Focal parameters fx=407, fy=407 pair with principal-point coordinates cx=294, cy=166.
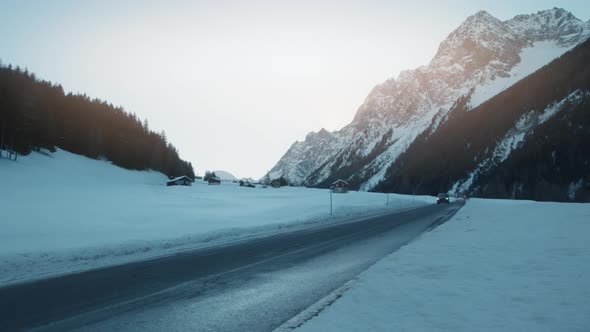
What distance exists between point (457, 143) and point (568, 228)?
152384mm

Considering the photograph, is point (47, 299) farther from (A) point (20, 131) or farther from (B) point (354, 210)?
(A) point (20, 131)

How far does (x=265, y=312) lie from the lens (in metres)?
5.94

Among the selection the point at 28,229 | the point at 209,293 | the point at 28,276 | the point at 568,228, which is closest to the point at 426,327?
the point at 209,293

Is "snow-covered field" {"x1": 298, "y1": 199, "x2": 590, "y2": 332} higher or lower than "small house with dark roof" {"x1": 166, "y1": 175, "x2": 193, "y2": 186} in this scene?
lower

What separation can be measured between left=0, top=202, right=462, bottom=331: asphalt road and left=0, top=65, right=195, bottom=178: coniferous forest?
64.1 meters

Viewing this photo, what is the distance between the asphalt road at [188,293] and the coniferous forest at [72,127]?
64.1m

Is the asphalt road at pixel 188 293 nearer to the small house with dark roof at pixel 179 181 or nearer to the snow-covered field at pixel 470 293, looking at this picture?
the snow-covered field at pixel 470 293

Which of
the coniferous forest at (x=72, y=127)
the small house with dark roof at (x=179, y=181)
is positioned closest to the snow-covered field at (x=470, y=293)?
the coniferous forest at (x=72, y=127)

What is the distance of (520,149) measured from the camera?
11856 centimetres

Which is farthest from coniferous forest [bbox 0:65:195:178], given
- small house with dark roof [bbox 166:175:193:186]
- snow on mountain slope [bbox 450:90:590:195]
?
snow on mountain slope [bbox 450:90:590:195]

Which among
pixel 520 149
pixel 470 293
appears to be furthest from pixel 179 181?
pixel 520 149

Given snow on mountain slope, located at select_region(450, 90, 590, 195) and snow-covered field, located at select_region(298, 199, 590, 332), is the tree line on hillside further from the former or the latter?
snow-covered field, located at select_region(298, 199, 590, 332)

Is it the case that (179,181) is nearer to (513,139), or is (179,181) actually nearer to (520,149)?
(520,149)

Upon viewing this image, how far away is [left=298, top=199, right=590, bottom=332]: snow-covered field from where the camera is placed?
16.5ft
